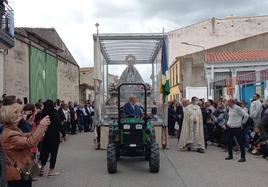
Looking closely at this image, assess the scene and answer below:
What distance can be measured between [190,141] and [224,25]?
116 feet

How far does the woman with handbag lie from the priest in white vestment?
32.6 ft

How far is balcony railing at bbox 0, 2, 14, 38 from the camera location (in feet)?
57.1

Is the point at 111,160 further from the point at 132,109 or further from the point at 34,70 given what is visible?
the point at 34,70

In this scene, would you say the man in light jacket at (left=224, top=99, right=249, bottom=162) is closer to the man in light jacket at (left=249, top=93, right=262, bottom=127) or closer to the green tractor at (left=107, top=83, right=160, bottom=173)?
the man in light jacket at (left=249, top=93, right=262, bottom=127)

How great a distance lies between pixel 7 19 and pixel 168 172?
10020mm

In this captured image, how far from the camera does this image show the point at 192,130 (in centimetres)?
1505

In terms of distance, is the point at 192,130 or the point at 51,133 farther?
the point at 192,130

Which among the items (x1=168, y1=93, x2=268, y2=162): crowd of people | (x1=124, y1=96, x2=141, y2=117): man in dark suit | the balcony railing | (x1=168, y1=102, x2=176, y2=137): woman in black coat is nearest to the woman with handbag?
(x1=168, y1=93, x2=268, y2=162): crowd of people

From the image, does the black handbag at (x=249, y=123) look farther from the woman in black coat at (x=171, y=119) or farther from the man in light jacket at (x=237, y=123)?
the woman in black coat at (x=171, y=119)

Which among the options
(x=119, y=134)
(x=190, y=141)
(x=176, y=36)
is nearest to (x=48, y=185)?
(x=119, y=134)

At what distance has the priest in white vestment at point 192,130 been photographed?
1488 cm

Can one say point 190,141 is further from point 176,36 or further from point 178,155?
point 176,36

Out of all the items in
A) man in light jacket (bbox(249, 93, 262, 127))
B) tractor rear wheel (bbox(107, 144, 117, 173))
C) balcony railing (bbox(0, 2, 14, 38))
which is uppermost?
balcony railing (bbox(0, 2, 14, 38))

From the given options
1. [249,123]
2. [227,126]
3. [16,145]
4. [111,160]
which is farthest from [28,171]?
[249,123]
